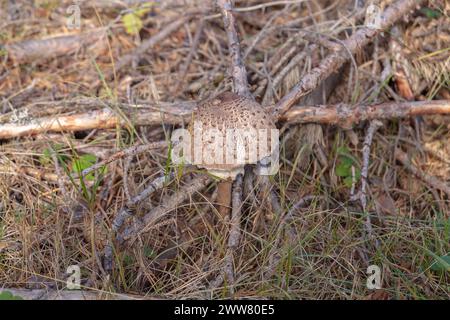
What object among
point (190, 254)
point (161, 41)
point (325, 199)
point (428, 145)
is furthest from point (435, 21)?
point (190, 254)

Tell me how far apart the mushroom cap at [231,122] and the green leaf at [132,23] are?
1.98m

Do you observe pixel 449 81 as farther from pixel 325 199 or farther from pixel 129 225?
pixel 129 225

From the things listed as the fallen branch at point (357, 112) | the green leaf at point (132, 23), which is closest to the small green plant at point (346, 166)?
the fallen branch at point (357, 112)

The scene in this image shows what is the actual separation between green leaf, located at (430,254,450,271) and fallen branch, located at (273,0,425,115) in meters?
1.16

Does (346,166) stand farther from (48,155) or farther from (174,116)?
(48,155)

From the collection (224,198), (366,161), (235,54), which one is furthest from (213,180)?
(366,161)

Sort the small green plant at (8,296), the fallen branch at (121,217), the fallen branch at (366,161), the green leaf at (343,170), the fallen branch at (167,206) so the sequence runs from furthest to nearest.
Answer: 1. the green leaf at (343,170)
2. the fallen branch at (366,161)
3. the fallen branch at (167,206)
4. the fallen branch at (121,217)
5. the small green plant at (8,296)

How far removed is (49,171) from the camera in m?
3.26

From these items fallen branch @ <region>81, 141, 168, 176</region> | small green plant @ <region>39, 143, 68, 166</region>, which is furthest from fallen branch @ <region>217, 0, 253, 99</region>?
small green plant @ <region>39, 143, 68, 166</region>

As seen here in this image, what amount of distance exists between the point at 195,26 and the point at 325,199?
1.99 meters

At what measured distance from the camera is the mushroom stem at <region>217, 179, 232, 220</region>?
2.76 m

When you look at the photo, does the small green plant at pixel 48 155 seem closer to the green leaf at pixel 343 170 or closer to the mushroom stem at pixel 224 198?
the mushroom stem at pixel 224 198

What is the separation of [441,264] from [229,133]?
120cm

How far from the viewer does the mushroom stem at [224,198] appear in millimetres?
2762
